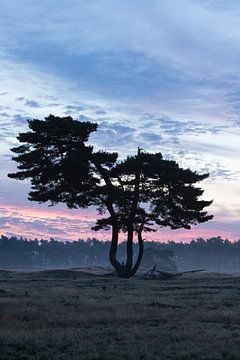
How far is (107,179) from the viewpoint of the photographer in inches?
1957

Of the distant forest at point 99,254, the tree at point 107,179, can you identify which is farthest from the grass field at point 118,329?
the distant forest at point 99,254

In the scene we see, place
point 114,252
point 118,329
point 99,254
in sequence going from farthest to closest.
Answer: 1. point 99,254
2. point 114,252
3. point 118,329

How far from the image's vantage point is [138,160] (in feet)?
160

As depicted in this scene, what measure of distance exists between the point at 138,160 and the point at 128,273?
9841mm

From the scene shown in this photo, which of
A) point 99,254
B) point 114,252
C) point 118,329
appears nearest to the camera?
point 118,329

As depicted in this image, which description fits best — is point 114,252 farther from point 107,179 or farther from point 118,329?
point 118,329

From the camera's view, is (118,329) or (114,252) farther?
(114,252)

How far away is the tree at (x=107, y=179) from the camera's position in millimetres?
48562

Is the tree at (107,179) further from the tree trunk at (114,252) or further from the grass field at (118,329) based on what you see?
the grass field at (118,329)

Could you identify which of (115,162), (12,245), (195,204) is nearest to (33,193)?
(115,162)

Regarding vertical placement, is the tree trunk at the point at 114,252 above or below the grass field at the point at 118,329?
above

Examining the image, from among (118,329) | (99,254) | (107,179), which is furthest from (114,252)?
(99,254)

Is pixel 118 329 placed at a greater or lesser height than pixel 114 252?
lesser

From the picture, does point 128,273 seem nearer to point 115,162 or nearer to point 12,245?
point 115,162
